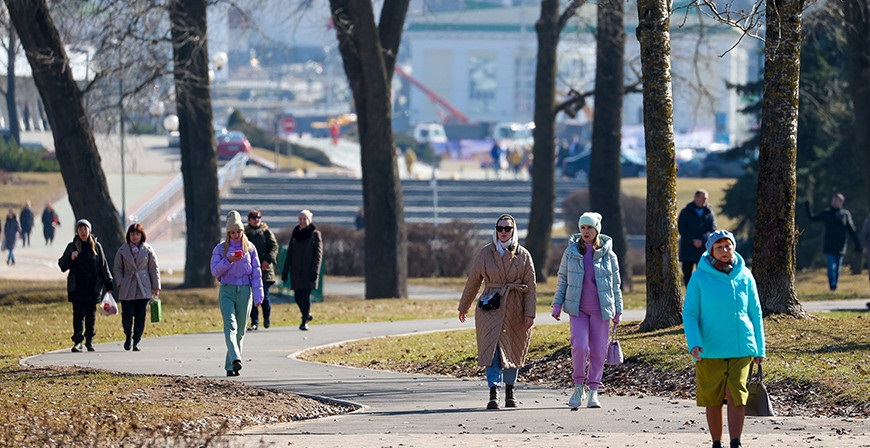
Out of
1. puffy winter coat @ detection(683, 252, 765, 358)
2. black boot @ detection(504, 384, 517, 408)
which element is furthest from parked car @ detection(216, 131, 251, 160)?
puffy winter coat @ detection(683, 252, 765, 358)

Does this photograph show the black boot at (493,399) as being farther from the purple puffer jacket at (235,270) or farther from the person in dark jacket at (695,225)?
the person in dark jacket at (695,225)

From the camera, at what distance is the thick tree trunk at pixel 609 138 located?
31.7m

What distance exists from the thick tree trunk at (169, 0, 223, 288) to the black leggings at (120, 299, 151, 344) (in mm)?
11433

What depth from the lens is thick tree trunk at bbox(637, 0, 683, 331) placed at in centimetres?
1711

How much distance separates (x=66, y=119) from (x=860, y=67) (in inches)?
515

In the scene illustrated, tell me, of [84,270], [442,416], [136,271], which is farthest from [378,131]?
[442,416]

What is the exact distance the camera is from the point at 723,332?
34.5 ft

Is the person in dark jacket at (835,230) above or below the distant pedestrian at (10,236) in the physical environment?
above

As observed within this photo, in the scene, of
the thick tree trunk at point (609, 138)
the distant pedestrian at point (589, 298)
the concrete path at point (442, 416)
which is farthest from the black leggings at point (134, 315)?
the thick tree trunk at point (609, 138)

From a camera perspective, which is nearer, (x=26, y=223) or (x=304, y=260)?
(x=304, y=260)

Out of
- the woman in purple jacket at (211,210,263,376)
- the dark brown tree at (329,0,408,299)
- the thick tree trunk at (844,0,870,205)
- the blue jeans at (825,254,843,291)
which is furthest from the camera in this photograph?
the blue jeans at (825,254,843,291)

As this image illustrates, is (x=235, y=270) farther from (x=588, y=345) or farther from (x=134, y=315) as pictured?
(x=588, y=345)

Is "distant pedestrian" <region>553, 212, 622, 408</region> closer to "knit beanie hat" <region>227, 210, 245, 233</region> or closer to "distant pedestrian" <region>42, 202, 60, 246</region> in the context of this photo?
"knit beanie hat" <region>227, 210, 245, 233</region>

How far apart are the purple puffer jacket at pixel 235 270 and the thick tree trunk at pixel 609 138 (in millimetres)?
16459
